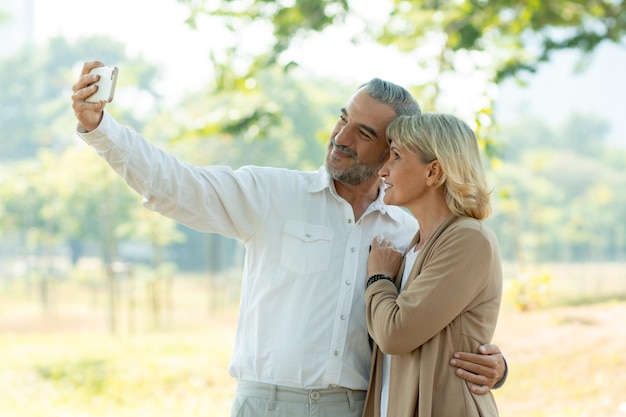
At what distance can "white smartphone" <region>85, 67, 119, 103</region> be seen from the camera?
4.90ft

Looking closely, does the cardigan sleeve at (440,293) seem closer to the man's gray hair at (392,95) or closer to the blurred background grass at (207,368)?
the man's gray hair at (392,95)

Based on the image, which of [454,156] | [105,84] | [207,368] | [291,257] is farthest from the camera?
[207,368]

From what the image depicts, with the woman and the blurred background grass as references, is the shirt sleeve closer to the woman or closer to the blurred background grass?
the woman

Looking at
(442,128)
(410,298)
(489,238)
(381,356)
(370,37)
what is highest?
(370,37)

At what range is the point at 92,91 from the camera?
150 cm

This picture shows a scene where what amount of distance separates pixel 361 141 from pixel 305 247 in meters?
0.27

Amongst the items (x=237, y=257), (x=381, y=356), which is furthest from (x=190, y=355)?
(x=237, y=257)

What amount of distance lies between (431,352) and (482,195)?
331 mm

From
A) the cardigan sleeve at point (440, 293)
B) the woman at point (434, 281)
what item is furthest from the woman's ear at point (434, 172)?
the cardigan sleeve at point (440, 293)

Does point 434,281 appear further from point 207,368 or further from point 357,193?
point 207,368

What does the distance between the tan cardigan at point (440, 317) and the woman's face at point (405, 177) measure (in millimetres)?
96

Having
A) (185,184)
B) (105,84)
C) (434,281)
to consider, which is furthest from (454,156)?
(105,84)

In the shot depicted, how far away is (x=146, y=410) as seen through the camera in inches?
192

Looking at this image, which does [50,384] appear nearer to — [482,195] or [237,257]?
[482,195]
